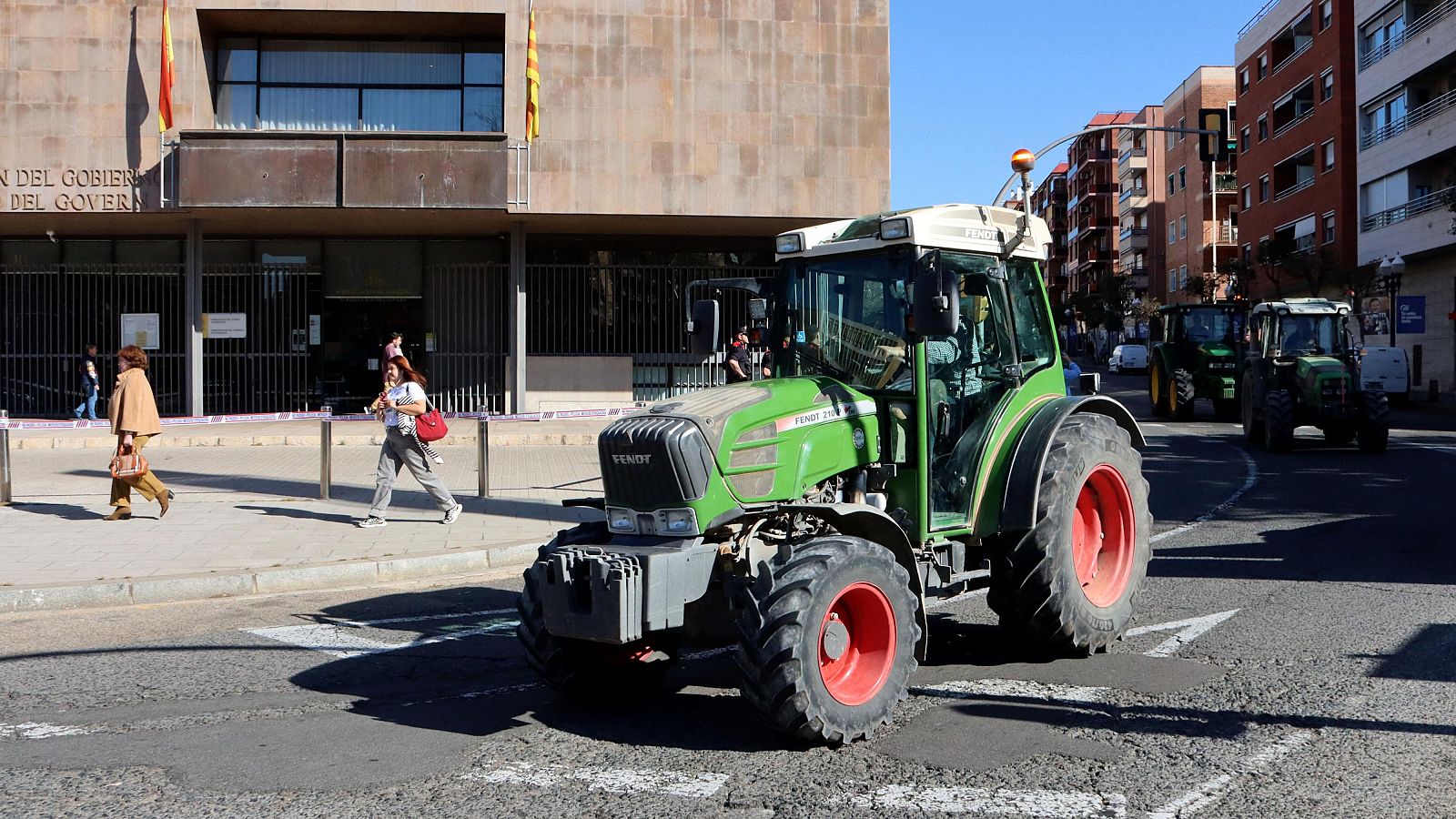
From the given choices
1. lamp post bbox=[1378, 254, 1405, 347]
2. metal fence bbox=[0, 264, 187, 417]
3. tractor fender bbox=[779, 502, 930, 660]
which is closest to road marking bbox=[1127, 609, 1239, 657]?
tractor fender bbox=[779, 502, 930, 660]

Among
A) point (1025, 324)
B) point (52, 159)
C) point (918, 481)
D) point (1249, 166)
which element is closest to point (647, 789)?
point (918, 481)

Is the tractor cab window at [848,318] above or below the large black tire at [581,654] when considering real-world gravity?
above

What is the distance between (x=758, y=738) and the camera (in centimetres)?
512

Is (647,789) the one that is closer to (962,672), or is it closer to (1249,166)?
(962,672)

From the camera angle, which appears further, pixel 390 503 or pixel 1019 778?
pixel 390 503

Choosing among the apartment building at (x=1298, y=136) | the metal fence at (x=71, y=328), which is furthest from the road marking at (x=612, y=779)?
the apartment building at (x=1298, y=136)

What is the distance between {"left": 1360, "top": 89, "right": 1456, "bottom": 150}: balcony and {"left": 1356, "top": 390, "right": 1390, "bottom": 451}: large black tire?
81.7 ft

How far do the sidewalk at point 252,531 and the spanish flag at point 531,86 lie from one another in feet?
25.3

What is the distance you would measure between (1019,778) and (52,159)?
23.0 metres

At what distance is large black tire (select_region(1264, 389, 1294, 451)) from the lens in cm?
1833

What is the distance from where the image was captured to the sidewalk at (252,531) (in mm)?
8945

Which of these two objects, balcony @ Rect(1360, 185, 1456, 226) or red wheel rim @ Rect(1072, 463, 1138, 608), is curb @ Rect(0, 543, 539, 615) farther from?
balcony @ Rect(1360, 185, 1456, 226)

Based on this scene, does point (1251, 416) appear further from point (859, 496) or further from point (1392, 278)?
point (1392, 278)

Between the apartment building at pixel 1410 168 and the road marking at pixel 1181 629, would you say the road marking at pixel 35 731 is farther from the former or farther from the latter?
the apartment building at pixel 1410 168
